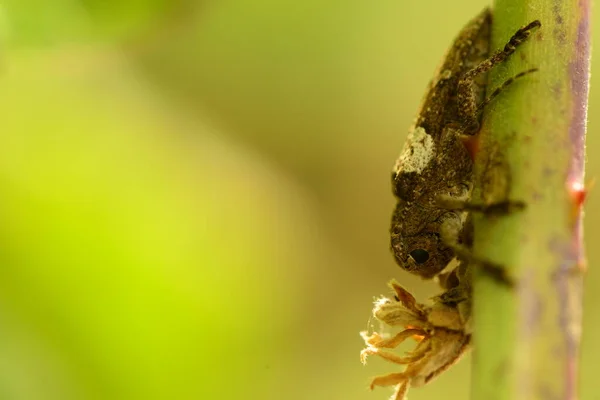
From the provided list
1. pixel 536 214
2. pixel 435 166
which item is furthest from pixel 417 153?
pixel 536 214

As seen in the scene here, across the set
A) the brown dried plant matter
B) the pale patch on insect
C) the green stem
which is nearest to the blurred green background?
the brown dried plant matter

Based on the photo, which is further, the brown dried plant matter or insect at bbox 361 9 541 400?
insect at bbox 361 9 541 400

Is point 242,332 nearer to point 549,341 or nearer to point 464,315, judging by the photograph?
point 464,315

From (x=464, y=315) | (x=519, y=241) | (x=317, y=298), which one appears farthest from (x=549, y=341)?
(x=317, y=298)

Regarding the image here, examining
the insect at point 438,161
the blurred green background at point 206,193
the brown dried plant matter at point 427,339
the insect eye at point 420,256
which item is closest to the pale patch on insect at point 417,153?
the insect at point 438,161

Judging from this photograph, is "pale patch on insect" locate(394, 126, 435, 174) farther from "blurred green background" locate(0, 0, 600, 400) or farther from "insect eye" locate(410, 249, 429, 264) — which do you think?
"blurred green background" locate(0, 0, 600, 400)

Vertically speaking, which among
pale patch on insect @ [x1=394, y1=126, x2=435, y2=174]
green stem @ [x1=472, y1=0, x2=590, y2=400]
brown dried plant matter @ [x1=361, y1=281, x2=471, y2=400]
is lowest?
brown dried plant matter @ [x1=361, y1=281, x2=471, y2=400]
